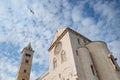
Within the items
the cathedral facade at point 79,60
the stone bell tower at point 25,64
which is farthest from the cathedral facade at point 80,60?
the stone bell tower at point 25,64

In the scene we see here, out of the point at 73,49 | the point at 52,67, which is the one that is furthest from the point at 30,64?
the point at 73,49

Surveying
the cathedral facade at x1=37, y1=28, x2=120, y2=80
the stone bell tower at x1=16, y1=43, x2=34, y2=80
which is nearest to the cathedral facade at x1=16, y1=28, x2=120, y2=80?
the cathedral facade at x1=37, y1=28, x2=120, y2=80

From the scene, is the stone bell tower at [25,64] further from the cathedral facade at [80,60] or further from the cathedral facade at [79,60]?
the cathedral facade at [80,60]

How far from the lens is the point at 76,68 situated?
754 inches

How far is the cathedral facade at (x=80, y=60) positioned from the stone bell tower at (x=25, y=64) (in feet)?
49.1

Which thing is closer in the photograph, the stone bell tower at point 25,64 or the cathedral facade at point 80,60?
the cathedral facade at point 80,60

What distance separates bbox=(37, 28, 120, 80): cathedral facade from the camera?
1888 cm

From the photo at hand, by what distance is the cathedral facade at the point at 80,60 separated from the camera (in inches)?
743

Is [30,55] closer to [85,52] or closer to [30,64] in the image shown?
[30,64]

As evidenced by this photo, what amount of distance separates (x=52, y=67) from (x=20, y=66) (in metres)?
17.1

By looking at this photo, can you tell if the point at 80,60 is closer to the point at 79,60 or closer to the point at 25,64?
the point at 79,60

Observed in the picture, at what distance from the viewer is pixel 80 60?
21172 mm

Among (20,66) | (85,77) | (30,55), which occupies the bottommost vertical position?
(85,77)

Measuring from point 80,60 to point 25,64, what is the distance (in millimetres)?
24222
